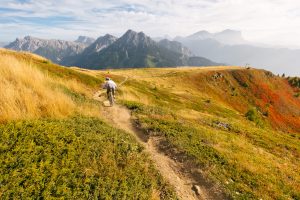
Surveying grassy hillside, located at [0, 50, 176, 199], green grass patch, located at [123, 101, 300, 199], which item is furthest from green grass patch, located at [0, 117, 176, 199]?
green grass patch, located at [123, 101, 300, 199]

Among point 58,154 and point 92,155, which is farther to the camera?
point 92,155

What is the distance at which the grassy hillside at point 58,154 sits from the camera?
7.39m

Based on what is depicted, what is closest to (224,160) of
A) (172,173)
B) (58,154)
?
(172,173)

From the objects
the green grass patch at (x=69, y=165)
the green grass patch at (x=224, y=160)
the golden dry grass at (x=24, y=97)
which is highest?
the golden dry grass at (x=24, y=97)

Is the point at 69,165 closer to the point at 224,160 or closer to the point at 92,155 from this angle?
A: the point at 92,155

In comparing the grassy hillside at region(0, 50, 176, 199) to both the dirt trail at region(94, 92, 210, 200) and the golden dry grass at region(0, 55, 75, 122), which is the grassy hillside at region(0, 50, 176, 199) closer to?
the golden dry grass at region(0, 55, 75, 122)

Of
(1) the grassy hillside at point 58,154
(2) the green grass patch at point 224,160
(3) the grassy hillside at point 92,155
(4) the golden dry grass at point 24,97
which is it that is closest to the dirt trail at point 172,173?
(3) the grassy hillside at point 92,155

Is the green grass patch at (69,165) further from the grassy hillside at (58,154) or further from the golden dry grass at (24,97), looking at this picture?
the golden dry grass at (24,97)

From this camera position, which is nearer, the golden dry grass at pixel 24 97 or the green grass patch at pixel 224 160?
the golden dry grass at pixel 24 97

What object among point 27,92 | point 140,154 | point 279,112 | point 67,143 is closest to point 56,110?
point 27,92

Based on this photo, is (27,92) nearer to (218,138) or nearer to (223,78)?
(218,138)

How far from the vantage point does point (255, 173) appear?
44.1ft

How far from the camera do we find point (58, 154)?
8648 mm

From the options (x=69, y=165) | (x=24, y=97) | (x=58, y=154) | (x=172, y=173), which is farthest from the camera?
(x=172, y=173)
